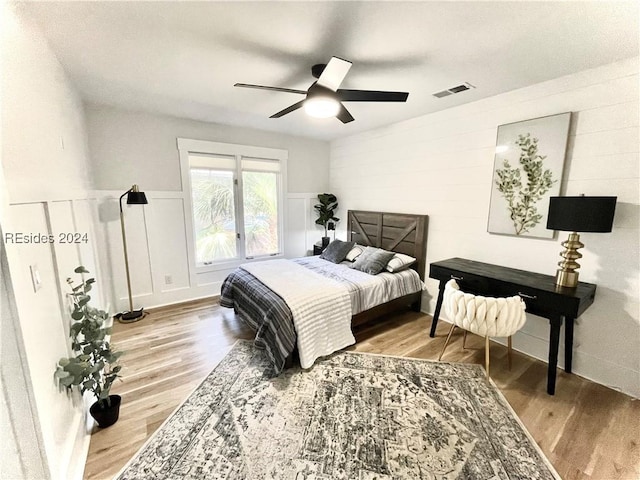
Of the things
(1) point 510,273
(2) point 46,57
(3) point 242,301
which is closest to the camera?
(2) point 46,57

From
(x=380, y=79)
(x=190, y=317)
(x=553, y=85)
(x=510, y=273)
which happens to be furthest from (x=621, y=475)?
(x=190, y=317)

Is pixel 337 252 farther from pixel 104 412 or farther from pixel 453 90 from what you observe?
pixel 104 412

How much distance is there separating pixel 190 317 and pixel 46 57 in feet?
9.18

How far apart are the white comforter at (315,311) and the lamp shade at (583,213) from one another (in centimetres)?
192

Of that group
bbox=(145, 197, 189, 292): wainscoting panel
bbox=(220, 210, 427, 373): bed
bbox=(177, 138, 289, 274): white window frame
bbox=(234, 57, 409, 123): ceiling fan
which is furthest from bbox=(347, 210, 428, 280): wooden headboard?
bbox=(145, 197, 189, 292): wainscoting panel

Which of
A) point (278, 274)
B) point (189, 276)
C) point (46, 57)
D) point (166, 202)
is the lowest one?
point (189, 276)

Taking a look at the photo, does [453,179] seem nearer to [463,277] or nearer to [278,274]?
[463,277]

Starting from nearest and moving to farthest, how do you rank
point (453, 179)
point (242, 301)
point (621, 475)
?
point (621, 475) < point (242, 301) < point (453, 179)

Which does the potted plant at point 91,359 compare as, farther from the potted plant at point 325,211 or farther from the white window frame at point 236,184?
the potted plant at point 325,211

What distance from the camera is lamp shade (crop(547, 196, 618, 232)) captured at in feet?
6.32

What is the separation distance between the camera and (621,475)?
59.4 inches

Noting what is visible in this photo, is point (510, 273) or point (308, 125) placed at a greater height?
point (308, 125)

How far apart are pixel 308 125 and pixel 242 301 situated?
271 cm

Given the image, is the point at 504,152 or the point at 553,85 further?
the point at 504,152
